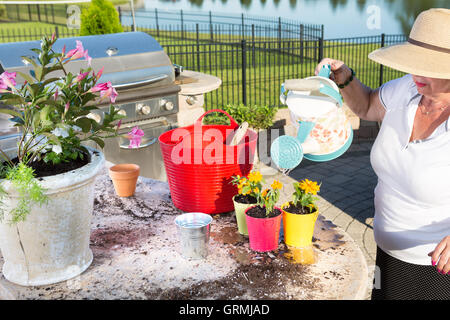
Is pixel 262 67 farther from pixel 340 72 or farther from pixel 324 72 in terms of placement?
pixel 324 72

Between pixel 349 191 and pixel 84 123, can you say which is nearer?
pixel 84 123

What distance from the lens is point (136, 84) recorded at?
4.36 m

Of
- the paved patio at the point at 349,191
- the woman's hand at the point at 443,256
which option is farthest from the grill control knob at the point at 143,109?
the woman's hand at the point at 443,256

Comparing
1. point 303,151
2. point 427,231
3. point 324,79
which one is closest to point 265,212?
point 303,151

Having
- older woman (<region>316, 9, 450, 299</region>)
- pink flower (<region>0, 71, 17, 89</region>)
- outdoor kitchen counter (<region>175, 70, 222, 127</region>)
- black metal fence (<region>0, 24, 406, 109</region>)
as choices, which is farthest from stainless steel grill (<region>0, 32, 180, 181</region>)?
pink flower (<region>0, 71, 17, 89</region>)

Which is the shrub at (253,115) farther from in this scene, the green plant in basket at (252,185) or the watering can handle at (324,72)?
the green plant in basket at (252,185)

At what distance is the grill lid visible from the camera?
4.18 m

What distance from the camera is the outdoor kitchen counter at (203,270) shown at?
155cm

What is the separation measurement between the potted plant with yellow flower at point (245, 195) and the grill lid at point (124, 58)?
102 inches

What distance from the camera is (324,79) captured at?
1.90m

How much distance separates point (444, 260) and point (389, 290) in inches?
23.0

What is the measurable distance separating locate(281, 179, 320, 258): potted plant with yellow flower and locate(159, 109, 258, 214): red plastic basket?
11.6 inches

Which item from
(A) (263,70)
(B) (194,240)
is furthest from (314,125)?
(A) (263,70)

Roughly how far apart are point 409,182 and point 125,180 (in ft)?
4.18
